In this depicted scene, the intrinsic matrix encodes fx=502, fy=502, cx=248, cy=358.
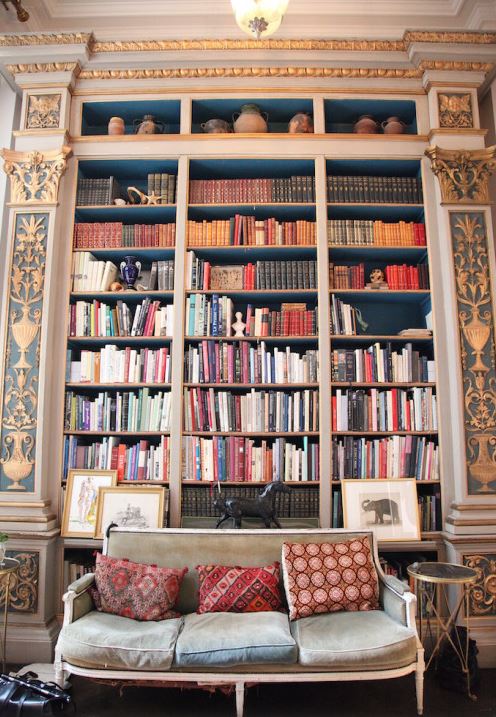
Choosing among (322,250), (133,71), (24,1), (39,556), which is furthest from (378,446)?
(24,1)

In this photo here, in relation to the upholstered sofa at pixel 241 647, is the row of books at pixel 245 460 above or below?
above

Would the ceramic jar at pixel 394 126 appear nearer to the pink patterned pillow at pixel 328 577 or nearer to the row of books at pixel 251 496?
the row of books at pixel 251 496

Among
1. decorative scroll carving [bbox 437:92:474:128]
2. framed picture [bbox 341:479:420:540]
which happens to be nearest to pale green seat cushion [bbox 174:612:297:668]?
framed picture [bbox 341:479:420:540]

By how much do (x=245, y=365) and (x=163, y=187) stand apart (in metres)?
1.38

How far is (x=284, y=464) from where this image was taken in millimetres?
3223

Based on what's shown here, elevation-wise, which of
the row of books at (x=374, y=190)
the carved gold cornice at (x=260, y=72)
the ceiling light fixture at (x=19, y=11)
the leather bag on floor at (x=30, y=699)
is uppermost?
the ceiling light fixture at (x=19, y=11)

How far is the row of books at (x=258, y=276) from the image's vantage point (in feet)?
11.1

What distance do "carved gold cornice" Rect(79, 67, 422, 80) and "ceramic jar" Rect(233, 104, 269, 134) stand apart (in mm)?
224

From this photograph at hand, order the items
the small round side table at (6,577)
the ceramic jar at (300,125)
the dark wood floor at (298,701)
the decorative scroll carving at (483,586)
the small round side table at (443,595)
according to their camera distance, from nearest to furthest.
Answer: the dark wood floor at (298,701), the small round side table at (443,595), the small round side table at (6,577), the decorative scroll carving at (483,586), the ceramic jar at (300,125)

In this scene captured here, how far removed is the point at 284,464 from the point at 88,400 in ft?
4.53

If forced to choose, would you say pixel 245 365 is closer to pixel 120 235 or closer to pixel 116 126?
pixel 120 235

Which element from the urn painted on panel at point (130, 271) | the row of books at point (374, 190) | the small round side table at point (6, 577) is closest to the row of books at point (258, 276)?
the urn painted on panel at point (130, 271)

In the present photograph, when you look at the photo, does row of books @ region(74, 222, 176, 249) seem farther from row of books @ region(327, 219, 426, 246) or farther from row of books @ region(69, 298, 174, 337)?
row of books @ region(327, 219, 426, 246)

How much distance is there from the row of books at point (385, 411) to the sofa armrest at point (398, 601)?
0.93m
